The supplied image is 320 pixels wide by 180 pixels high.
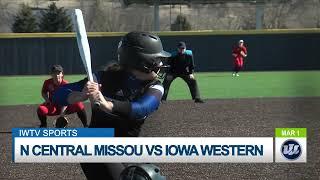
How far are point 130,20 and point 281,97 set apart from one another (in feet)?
12.6

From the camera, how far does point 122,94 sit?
2.94 m

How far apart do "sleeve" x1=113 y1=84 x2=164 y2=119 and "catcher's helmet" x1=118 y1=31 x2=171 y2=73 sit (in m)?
0.12

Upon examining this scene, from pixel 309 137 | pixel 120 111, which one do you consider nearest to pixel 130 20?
pixel 309 137

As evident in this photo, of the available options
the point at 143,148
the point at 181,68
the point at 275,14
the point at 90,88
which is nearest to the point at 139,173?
the point at 90,88

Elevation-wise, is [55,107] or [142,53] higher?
[142,53]

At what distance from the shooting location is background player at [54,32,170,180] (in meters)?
2.85

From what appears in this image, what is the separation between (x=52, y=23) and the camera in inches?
817

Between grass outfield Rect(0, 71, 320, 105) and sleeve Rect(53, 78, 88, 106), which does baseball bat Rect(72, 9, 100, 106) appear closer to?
sleeve Rect(53, 78, 88, 106)

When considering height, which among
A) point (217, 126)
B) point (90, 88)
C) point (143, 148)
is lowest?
point (217, 126)

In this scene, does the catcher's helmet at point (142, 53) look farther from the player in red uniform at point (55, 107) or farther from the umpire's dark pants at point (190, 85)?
the umpire's dark pants at point (190, 85)

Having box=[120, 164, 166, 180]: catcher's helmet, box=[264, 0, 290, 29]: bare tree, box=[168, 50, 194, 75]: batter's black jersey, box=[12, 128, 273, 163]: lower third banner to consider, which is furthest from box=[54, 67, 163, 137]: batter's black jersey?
box=[264, 0, 290, 29]: bare tree

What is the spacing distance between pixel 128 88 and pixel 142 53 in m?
0.21

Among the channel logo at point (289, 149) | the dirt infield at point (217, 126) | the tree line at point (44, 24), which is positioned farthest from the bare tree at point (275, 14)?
the channel logo at point (289, 149)

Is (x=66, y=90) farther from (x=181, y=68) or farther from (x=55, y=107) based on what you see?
(x=181, y=68)
